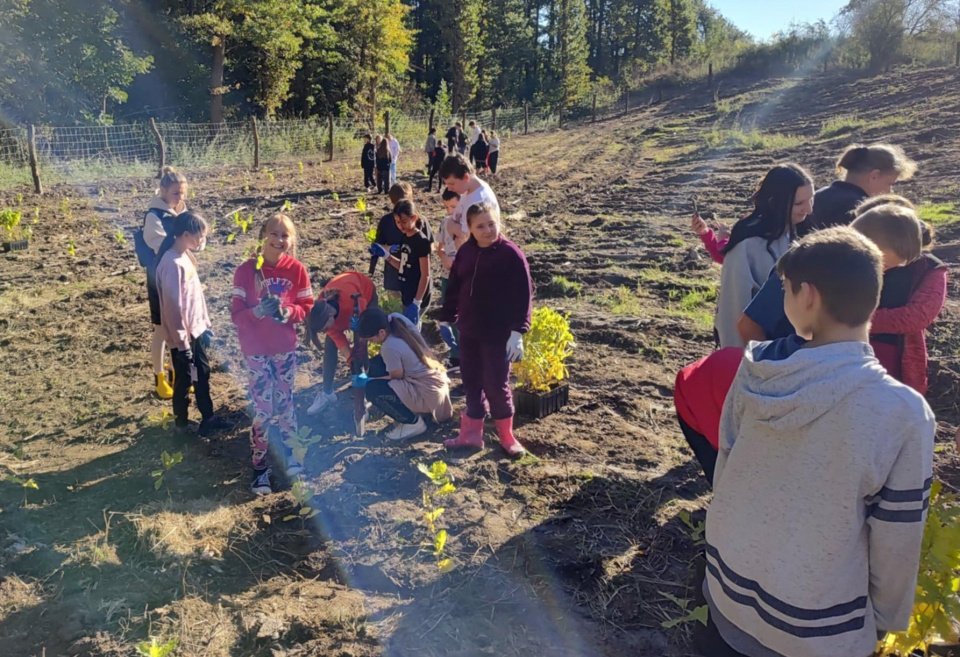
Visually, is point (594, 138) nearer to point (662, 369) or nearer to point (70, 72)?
point (70, 72)

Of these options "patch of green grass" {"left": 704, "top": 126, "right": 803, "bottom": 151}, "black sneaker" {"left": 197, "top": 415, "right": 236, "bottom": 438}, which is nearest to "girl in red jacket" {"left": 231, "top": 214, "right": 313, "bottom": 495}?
"black sneaker" {"left": 197, "top": 415, "right": 236, "bottom": 438}

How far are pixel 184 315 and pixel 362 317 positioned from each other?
1039mm

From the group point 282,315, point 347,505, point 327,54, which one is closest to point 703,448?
point 347,505

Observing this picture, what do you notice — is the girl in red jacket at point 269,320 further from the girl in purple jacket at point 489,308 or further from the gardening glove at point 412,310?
the gardening glove at point 412,310

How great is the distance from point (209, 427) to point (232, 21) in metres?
28.3

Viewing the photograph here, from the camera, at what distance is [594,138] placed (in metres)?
29.2

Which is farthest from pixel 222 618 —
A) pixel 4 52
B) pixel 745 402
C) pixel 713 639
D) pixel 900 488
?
pixel 4 52

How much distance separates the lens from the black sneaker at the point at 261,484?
3689mm

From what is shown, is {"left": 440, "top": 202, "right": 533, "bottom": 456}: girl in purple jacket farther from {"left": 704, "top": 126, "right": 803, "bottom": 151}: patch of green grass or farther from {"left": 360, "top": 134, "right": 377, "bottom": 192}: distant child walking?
{"left": 704, "top": 126, "right": 803, "bottom": 151}: patch of green grass

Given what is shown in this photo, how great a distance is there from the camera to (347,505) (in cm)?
356

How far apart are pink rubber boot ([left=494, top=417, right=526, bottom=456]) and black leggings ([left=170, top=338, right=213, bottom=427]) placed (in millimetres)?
1895

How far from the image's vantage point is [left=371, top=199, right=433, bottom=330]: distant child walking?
473 cm

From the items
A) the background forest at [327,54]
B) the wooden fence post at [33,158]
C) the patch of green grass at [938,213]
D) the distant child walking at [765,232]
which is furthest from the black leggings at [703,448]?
the background forest at [327,54]

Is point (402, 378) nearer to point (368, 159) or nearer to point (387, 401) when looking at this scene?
point (387, 401)
